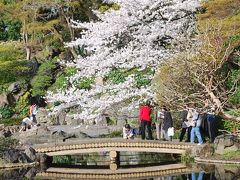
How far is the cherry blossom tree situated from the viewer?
76.1ft

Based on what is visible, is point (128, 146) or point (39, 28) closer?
point (128, 146)

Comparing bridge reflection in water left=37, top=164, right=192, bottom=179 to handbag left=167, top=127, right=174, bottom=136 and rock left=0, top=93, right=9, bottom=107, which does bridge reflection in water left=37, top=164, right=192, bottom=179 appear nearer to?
handbag left=167, top=127, right=174, bottom=136

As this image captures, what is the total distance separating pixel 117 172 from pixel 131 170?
1.77 feet

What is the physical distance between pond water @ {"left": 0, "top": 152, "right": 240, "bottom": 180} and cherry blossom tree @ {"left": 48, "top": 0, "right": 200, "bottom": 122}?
2488mm

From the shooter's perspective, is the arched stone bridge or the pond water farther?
the arched stone bridge

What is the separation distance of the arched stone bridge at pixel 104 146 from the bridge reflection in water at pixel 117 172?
672 mm

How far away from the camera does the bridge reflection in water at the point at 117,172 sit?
18.2m

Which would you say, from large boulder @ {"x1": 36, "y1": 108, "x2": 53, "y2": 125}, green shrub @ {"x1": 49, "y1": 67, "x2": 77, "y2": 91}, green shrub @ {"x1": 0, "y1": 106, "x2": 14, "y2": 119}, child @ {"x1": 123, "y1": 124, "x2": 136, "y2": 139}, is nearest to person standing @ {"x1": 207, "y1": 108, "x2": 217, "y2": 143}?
child @ {"x1": 123, "y1": 124, "x2": 136, "y2": 139}

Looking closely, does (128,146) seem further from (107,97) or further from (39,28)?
(39,28)

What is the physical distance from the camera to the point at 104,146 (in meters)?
20.5

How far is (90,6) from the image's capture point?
32344 millimetres

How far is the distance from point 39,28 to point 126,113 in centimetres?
980

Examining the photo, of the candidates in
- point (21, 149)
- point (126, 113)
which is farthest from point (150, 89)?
point (21, 149)

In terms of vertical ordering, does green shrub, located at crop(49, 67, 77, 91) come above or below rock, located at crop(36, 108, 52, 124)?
above
